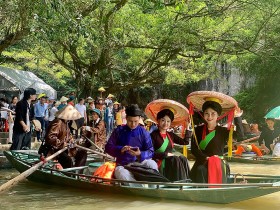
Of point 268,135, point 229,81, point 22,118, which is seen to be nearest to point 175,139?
point 22,118

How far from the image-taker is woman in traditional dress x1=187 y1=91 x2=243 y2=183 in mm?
6562

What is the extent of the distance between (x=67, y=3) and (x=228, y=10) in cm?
714

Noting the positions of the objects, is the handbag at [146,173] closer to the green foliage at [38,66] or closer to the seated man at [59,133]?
the seated man at [59,133]

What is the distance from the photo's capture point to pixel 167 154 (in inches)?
279

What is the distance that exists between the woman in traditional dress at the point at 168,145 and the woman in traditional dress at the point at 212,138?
316 mm

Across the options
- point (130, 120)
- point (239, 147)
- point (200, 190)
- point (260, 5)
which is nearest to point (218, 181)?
point (200, 190)

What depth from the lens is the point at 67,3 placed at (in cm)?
857

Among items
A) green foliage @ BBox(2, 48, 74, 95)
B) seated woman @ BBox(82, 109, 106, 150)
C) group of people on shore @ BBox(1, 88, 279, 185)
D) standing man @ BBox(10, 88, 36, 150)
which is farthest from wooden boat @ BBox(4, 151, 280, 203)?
green foliage @ BBox(2, 48, 74, 95)

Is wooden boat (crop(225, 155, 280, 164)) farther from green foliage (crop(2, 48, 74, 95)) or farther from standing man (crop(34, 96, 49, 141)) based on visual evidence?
green foliage (crop(2, 48, 74, 95))

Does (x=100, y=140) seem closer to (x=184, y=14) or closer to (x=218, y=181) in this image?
(x=218, y=181)

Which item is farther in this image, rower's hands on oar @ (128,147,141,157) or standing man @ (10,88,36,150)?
standing man @ (10,88,36,150)

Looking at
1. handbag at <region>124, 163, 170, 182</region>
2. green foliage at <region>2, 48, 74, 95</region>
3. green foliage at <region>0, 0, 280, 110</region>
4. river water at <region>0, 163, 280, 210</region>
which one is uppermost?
green foliage at <region>2, 48, 74, 95</region>

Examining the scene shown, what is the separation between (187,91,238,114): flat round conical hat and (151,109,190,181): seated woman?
0.41m

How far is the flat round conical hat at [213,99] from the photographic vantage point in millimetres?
6566
